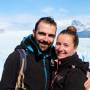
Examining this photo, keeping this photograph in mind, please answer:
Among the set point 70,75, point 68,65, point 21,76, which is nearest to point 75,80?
point 70,75

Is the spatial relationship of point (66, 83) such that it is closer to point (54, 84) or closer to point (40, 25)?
point (54, 84)

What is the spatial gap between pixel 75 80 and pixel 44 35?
30.5 inches

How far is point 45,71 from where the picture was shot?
24.1ft

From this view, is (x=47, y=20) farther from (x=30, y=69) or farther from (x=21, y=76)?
(x=21, y=76)

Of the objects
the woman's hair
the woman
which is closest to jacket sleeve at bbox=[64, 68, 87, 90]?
the woman

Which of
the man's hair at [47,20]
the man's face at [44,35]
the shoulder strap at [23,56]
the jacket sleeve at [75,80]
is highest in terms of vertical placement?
the man's hair at [47,20]

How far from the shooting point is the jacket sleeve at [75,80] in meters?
7.06

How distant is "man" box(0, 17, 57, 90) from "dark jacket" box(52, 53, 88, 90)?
21 cm

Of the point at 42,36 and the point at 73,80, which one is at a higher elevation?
the point at 42,36

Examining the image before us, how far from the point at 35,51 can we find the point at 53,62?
1.00ft

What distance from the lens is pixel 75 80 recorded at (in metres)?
7.07

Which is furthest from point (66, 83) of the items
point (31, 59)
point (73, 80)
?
point (31, 59)

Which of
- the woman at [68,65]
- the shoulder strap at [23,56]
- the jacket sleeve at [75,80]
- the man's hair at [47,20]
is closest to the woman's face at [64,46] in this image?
the woman at [68,65]

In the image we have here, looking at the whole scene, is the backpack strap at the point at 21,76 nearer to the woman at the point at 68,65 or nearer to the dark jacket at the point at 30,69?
the dark jacket at the point at 30,69
